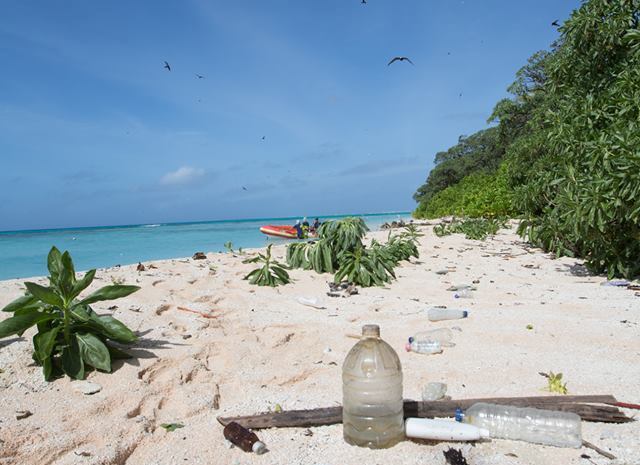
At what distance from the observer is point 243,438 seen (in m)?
2.03

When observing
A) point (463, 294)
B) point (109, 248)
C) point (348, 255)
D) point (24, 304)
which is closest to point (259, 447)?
point (24, 304)

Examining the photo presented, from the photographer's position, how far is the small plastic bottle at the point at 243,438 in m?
1.97

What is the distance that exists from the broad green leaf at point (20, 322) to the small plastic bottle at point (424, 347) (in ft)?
7.77

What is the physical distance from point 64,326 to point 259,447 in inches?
57.5

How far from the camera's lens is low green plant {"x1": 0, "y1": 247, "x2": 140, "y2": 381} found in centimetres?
253

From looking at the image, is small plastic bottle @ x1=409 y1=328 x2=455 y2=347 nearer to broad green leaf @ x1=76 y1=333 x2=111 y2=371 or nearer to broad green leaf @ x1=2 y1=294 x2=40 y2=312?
broad green leaf @ x1=76 y1=333 x2=111 y2=371

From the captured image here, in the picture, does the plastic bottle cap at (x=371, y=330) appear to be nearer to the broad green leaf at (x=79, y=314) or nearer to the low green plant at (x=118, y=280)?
the broad green leaf at (x=79, y=314)

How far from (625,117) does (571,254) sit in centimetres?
305

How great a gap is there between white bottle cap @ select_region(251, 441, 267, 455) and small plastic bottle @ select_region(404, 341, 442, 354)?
148 cm

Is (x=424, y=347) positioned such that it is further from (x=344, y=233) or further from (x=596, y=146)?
(x=596, y=146)

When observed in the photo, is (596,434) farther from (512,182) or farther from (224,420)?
(512,182)

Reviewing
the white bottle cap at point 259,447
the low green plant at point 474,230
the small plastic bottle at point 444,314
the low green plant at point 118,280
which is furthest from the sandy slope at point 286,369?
the low green plant at point 474,230

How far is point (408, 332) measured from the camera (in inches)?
141

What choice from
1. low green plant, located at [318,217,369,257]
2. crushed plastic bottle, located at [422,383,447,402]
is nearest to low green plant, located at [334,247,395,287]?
low green plant, located at [318,217,369,257]
